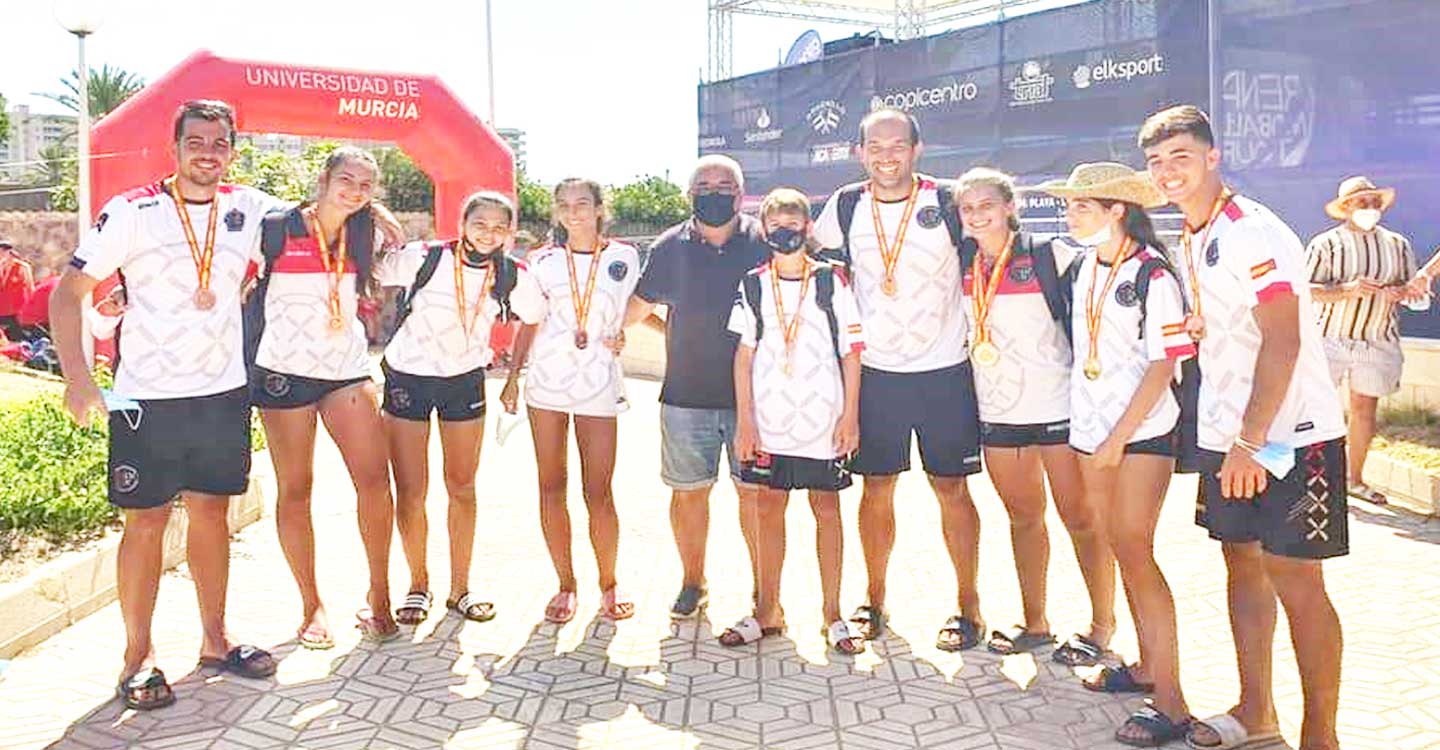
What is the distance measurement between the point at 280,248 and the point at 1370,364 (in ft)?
20.4

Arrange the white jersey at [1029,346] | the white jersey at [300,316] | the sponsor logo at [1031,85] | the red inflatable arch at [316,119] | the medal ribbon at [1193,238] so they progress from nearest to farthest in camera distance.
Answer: the medal ribbon at [1193,238], the white jersey at [1029,346], the white jersey at [300,316], the red inflatable arch at [316,119], the sponsor logo at [1031,85]

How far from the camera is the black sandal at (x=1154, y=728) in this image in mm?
3645

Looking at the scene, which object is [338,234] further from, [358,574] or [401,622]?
[358,574]

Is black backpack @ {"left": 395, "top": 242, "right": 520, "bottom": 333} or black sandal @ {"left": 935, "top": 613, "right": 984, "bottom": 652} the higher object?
black backpack @ {"left": 395, "top": 242, "right": 520, "bottom": 333}

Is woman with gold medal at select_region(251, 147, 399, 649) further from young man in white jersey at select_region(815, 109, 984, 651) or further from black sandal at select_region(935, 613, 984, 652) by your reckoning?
black sandal at select_region(935, 613, 984, 652)

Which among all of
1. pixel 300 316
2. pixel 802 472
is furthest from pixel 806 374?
pixel 300 316

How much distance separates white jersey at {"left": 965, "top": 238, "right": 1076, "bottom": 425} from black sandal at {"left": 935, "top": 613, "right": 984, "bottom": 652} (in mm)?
890

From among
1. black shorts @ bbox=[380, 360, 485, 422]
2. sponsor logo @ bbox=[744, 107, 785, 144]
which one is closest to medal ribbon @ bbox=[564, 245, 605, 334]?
black shorts @ bbox=[380, 360, 485, 422]

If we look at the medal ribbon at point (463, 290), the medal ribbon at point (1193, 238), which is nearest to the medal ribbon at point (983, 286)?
the medal ribbon at point (1193, 238)

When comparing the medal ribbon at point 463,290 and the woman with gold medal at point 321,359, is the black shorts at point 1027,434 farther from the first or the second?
the woman with gold medal at point 321,359

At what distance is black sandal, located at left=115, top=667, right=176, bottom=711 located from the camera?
399 cm

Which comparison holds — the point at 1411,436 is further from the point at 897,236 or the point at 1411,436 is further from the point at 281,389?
the point at 281,389

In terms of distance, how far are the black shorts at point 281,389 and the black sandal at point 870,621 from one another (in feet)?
7.52

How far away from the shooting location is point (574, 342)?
4.80 meters
